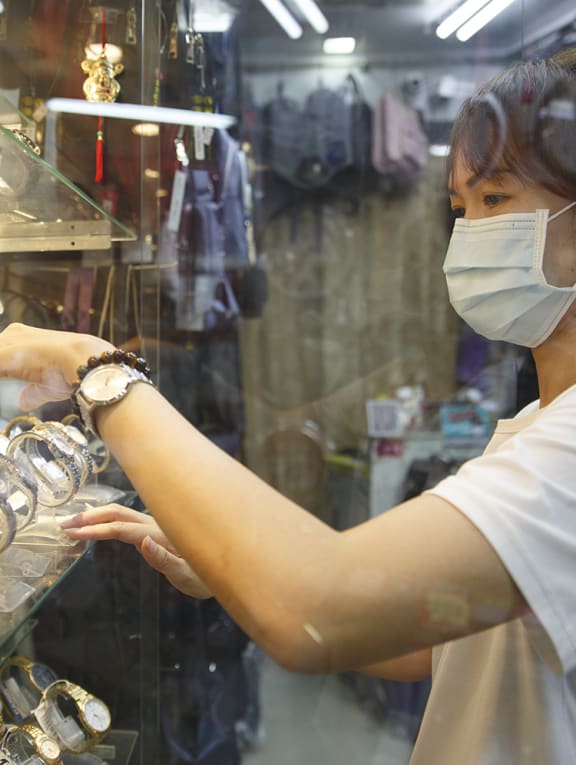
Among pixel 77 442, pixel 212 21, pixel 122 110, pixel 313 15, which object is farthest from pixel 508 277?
pixel 313 15

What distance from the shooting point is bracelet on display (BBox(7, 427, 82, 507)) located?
2.15 feet

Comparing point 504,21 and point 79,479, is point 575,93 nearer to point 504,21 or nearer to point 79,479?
point 504,21

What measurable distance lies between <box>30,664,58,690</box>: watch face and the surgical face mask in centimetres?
66

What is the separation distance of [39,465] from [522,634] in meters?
0.46

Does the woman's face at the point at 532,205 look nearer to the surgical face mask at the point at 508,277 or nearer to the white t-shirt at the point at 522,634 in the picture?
the surgical face mask at the point at 508,277

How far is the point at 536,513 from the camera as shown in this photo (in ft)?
1.37

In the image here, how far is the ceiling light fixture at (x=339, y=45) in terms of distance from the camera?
7.07ft

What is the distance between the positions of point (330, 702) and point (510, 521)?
Result: 2.92ft

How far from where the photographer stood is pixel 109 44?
97 centimetres

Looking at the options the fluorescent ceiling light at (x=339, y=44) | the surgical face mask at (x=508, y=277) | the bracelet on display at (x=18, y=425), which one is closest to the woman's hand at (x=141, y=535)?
the bracelet on display at (x=18, y=425)

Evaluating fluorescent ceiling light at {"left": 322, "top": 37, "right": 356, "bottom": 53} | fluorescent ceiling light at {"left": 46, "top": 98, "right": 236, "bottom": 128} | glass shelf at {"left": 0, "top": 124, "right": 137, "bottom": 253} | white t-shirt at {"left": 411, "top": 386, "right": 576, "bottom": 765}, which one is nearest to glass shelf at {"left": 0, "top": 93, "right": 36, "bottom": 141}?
glass shelf at {"left": 0, "top": 124, "right": 137, "bottom": 253}

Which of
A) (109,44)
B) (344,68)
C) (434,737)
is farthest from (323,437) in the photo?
(434,737)

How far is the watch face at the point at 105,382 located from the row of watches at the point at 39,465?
Answer: 167mm

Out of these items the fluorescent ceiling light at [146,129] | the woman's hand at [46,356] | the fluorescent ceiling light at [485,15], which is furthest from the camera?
the fluorescent ceiling light at [146,129]
